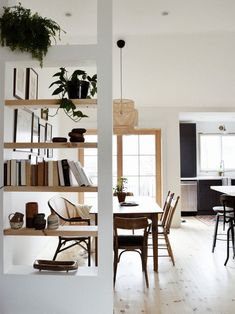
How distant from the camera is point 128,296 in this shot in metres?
3.05

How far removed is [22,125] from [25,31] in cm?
125

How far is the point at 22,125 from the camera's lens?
347 cm

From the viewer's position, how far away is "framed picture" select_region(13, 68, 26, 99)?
10.5 feet

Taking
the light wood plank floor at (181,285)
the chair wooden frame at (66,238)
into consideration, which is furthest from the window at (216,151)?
the chair wooden frame at (66,238)

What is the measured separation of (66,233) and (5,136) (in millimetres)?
979

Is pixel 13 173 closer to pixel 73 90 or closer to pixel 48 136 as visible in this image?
pixel 73 90

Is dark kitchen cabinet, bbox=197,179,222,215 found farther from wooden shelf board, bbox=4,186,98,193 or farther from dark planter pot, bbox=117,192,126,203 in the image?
wooden shelf board, bbox=4,186,98,193

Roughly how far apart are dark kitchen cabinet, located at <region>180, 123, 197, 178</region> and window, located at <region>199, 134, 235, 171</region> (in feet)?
2.12

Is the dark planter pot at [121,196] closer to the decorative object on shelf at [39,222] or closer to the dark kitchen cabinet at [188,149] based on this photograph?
the decorative object on shelf at [39,222]

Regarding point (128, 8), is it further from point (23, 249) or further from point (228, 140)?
point (228, 140)

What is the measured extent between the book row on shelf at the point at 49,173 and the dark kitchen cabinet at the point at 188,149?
17.8ft

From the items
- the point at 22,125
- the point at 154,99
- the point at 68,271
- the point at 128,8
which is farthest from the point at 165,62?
the point at 68,271

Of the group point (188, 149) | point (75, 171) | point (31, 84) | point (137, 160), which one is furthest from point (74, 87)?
point (188, 149)

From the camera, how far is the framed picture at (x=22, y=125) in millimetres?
3283
